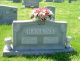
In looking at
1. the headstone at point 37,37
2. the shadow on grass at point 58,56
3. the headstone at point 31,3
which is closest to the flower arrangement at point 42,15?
the headstone at point 37,37

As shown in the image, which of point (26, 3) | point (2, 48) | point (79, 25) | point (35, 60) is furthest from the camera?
point (26, 3)

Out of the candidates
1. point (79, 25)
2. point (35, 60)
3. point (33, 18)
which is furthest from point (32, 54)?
point (79, 25)

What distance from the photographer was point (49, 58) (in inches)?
311

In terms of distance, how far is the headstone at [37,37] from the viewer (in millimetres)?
8266

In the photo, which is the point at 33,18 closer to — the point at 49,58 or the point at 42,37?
the point at 42,37

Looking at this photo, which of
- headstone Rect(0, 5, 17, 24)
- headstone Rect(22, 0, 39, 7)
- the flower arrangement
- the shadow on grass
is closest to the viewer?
the shadow on grass

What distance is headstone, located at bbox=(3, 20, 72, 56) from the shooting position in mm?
8266

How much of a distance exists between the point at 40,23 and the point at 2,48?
1544 millimetres

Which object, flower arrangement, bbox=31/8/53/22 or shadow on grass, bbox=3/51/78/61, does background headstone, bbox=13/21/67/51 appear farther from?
shadow on grass, bbox=3/51/78/61

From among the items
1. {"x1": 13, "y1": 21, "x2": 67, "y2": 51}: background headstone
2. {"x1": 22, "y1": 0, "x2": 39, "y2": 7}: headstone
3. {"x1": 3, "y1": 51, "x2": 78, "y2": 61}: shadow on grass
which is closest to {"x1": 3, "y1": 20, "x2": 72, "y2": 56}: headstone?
{"x1": 13, "y1": 21, "x2": 67, "y2": 51}: background headstone

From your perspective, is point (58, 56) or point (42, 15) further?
point (42, 15)

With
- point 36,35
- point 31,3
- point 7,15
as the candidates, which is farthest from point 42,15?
point 31,3

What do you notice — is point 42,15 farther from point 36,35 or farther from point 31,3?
point 31,3

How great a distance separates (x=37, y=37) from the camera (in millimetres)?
8359
